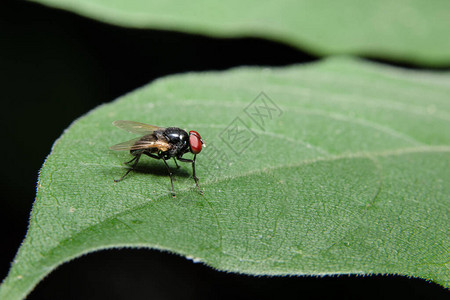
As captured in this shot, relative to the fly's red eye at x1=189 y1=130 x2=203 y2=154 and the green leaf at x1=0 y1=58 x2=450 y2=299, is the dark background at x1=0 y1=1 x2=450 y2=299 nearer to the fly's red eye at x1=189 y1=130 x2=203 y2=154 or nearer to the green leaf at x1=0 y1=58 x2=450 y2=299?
the green leaf at x1=0 y1=58 x2=450 y2=299

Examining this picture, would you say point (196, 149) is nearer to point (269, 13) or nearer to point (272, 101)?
point (272, 101)

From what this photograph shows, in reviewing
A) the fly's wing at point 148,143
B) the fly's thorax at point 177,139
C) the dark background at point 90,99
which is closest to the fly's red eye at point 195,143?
the fly's thorax at point 177,139

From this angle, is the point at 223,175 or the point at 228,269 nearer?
the point at 228,269

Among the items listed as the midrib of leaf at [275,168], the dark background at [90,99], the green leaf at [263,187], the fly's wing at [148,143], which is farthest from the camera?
the dark background at [90,99]

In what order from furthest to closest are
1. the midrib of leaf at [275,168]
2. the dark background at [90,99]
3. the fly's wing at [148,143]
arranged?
the dark background at [90,99]
the fly's wing at [148,143]
the midrib of leaf at [275,168]

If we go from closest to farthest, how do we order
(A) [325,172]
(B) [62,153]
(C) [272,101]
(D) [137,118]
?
(B) [62,153] < (A) [325,172] < (D) [137,118] < (C) [272,101]

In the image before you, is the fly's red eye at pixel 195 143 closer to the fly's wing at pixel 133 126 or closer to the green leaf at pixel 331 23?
the fly's wing at pixel 133 126

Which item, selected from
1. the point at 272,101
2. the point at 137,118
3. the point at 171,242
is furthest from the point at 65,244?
the point at 272,101
